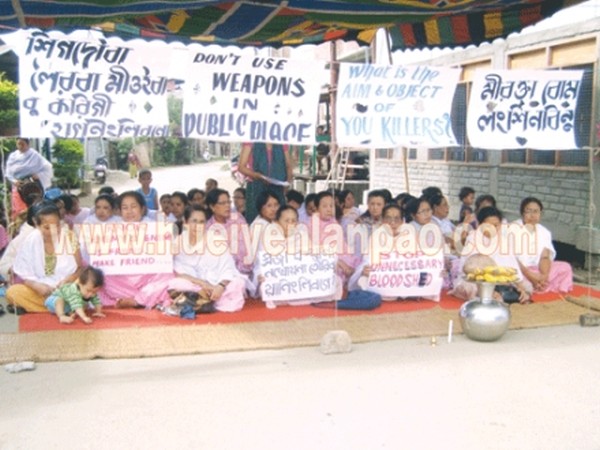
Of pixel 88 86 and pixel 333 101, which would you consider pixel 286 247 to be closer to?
pixel 88 86

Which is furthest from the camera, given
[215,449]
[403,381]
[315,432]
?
[403,381]

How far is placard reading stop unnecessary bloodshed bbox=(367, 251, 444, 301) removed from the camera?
596cm

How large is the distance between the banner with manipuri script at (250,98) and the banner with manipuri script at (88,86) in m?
0.25

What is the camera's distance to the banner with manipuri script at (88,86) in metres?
4.71

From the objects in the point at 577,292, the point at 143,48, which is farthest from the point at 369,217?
the point at 143,48

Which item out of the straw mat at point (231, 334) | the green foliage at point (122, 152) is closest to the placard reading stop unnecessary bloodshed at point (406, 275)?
the straw mat at point (231, 334)

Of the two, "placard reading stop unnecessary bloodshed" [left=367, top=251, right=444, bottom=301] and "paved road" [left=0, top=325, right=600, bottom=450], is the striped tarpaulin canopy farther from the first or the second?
"paved road" [left=0, top=325, right=600, bottom=450]

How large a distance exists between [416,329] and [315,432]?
2044 mm

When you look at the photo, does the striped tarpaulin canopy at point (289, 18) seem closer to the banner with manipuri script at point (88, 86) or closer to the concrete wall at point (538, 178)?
the banner with manipuri script at point (88, 86)

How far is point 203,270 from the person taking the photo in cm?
594

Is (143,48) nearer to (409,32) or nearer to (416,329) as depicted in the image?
(416,329)

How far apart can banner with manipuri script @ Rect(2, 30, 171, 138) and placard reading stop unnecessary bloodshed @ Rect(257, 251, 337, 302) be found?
58.4 inches

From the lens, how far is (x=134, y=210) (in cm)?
611

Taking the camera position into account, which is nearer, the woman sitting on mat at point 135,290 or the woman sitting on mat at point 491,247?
the woman sitting on mat at point 135,290
